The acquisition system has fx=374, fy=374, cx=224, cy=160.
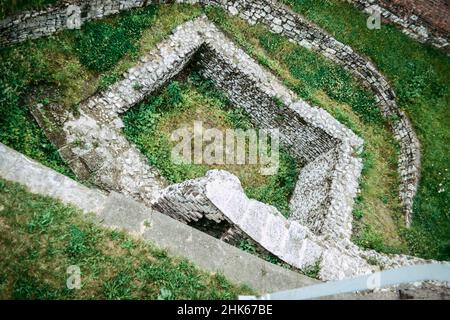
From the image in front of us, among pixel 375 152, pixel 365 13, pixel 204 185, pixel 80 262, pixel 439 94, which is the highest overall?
pixel 365 13

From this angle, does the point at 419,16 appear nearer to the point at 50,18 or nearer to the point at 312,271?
the point at 312,271

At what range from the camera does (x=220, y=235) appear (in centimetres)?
627

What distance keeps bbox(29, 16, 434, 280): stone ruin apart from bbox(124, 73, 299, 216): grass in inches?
10.2

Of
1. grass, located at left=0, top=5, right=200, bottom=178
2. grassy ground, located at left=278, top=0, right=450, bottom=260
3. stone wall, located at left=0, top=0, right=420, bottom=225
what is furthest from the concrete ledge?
grassy ground, located at left=278, top=0, right=450, bottom=260

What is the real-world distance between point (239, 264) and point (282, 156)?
4821 millimetres

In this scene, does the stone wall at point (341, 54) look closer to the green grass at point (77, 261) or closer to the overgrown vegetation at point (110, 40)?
the overgrown vegetation at point (110, 40)

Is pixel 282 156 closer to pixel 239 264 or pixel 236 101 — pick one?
pixel 236 101

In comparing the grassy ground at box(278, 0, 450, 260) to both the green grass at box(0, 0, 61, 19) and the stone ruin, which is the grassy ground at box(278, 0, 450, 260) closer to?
the stone ruin

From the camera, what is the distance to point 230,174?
669cm

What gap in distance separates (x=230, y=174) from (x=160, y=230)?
1.78 m

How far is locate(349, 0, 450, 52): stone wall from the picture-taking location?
9766mm

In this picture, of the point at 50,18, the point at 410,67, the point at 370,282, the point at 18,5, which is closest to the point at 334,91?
the point at 410,67

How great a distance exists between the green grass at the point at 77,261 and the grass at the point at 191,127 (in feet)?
10.1

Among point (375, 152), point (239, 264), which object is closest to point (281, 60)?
point (375, 152)
